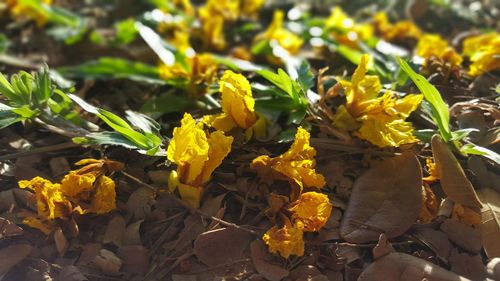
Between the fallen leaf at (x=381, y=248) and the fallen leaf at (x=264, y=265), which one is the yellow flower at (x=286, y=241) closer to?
the fallen leaf at (x=264, y=265)

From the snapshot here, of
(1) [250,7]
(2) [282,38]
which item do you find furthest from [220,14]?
(2) [282,38]

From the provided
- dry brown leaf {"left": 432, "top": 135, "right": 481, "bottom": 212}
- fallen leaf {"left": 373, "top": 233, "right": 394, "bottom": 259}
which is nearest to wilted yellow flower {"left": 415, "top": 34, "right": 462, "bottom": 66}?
dry brown leaf {"left": 432, "top": 135, "right": 481, "bottom": 212}

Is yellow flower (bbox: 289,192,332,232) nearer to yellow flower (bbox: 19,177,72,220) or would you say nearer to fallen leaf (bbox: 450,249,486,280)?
fallen leaf (bbox: 450,249,486,280)

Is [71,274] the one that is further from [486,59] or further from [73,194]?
[486,59]

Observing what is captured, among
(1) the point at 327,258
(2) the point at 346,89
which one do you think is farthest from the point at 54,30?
(1) the point at 327,258

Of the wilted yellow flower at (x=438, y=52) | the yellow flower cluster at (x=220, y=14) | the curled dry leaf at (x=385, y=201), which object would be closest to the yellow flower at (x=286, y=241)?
the curled dry leaf at (x=385, y=201)

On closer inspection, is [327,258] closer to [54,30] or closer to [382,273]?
[382,273]
